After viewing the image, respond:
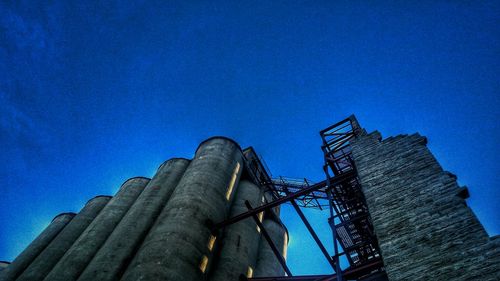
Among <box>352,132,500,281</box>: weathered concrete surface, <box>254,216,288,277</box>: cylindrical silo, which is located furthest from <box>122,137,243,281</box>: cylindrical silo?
<box>352,132,500,281</box>: weathered concrete surface

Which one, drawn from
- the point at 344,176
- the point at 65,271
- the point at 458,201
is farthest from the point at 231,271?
the point at 458,201

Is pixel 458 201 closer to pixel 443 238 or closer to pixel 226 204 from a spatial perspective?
pixel 443 238

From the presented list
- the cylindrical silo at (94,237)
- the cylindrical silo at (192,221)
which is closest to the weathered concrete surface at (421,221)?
the cylindrical silo at (192,221)

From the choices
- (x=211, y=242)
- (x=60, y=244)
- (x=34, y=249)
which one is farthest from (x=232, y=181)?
(x=34, y=249)

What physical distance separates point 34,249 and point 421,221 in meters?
22.7

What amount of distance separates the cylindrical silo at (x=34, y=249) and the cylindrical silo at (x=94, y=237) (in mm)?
5469

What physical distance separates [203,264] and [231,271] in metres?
1.52

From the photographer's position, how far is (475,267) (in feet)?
17.5

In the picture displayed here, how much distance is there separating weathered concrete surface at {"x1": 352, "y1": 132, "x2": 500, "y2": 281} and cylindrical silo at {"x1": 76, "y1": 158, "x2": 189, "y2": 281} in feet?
34.4

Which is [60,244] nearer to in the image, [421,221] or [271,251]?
[271,251]

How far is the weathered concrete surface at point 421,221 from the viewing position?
5.55 metres

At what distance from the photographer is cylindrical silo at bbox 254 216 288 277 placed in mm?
15800

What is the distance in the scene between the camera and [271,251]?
668 inches

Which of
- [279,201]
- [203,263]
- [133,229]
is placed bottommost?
[203,263]
